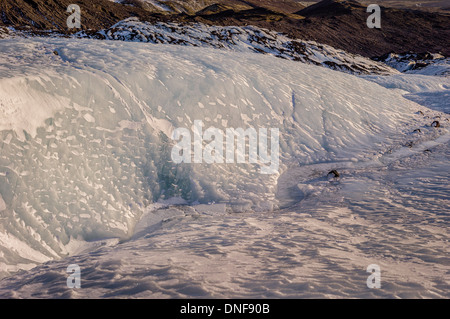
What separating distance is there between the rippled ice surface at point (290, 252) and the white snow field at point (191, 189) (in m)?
0.02

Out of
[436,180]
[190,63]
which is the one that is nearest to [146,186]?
[190,63]

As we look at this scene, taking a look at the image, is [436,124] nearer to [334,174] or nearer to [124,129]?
[334,174]

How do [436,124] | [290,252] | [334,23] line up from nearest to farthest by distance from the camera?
[290,252]
[436,124]
[334,23]

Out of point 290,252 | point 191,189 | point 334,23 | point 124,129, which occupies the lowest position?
point 290,252

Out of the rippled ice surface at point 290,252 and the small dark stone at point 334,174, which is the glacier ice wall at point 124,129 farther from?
the small dark stone at point 334,174

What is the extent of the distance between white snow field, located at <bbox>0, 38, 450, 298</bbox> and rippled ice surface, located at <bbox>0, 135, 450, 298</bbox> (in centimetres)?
2

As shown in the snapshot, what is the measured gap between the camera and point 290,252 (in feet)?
8.98

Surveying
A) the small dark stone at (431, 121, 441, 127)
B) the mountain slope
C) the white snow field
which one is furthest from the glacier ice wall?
the mountain slope

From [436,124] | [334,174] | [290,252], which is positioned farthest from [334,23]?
[290,252]

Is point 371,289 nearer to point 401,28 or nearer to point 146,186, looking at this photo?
point 146,186

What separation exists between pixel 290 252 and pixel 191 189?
162cm

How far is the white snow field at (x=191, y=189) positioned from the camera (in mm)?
2336

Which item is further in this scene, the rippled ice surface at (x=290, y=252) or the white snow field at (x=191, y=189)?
the white snow field at (x=191, y=189)

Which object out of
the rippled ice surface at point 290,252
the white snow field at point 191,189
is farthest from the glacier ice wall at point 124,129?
the rippled ice surface at point 290,252
